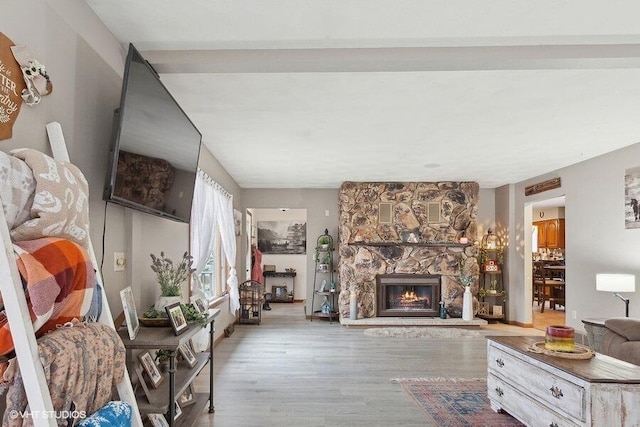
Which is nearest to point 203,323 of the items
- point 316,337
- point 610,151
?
point 316,337

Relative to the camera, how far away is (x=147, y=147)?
2.13 metres

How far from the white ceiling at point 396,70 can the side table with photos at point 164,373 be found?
157 cm

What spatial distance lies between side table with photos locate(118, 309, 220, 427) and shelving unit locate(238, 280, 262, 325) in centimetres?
377

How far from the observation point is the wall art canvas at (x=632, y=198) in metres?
4.38

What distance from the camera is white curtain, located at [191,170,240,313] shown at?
4335mm

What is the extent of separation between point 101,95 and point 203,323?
150cm

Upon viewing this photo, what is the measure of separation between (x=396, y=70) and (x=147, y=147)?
1523 mm

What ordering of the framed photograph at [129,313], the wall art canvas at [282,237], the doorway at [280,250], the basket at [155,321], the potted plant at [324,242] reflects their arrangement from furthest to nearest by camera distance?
the wall art canvas at [282,237] < the doorway at [280,250] < the potted plant at [324,242] < the basket at [155,321] < the framed photograph at [129,313]

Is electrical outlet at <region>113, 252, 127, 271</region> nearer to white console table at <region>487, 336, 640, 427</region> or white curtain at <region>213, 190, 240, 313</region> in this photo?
white console table at <region>487, 336, 640, 427</region>

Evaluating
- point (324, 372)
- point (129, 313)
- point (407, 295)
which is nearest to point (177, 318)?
point (129, 313)

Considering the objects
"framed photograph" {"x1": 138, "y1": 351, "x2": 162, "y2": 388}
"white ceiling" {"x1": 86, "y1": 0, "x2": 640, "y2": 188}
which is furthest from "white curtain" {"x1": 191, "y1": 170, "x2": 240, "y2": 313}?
"framed photograph" {"x1": 138, "y1": 351, "x2": 162, "y2": 388}

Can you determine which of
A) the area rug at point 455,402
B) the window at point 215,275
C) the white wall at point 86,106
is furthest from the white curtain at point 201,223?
the area rug at point 455,402

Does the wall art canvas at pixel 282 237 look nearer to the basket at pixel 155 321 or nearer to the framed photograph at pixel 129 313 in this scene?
the basket at pixel 155 321

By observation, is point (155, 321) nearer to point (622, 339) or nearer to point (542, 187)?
point (622, 339)
